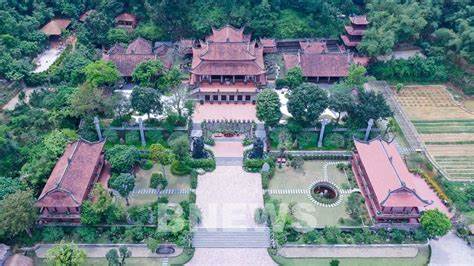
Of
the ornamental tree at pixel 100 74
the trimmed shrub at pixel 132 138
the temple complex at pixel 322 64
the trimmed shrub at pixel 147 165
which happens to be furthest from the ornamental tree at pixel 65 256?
the temple complex at pixel 322 64

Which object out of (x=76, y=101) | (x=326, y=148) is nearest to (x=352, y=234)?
(x=326, y=148)

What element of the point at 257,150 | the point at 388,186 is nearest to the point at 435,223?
the point at 388,186

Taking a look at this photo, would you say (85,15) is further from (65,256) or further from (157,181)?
(65,256)

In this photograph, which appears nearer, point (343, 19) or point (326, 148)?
point (326, 148)

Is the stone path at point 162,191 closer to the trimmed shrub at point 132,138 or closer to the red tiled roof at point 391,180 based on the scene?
the trimmed shrub at point 132,138

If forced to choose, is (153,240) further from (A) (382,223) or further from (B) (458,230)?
(B) (458,230)

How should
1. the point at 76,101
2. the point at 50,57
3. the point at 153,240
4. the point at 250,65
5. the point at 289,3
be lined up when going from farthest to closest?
the point at 289,3 < the point at 50,57 < the point at 250,65 < the point at 76,101 < the point at 153,240

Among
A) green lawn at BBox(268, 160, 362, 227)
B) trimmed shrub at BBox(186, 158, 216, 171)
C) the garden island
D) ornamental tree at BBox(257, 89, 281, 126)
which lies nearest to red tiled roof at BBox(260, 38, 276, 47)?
the garden island
